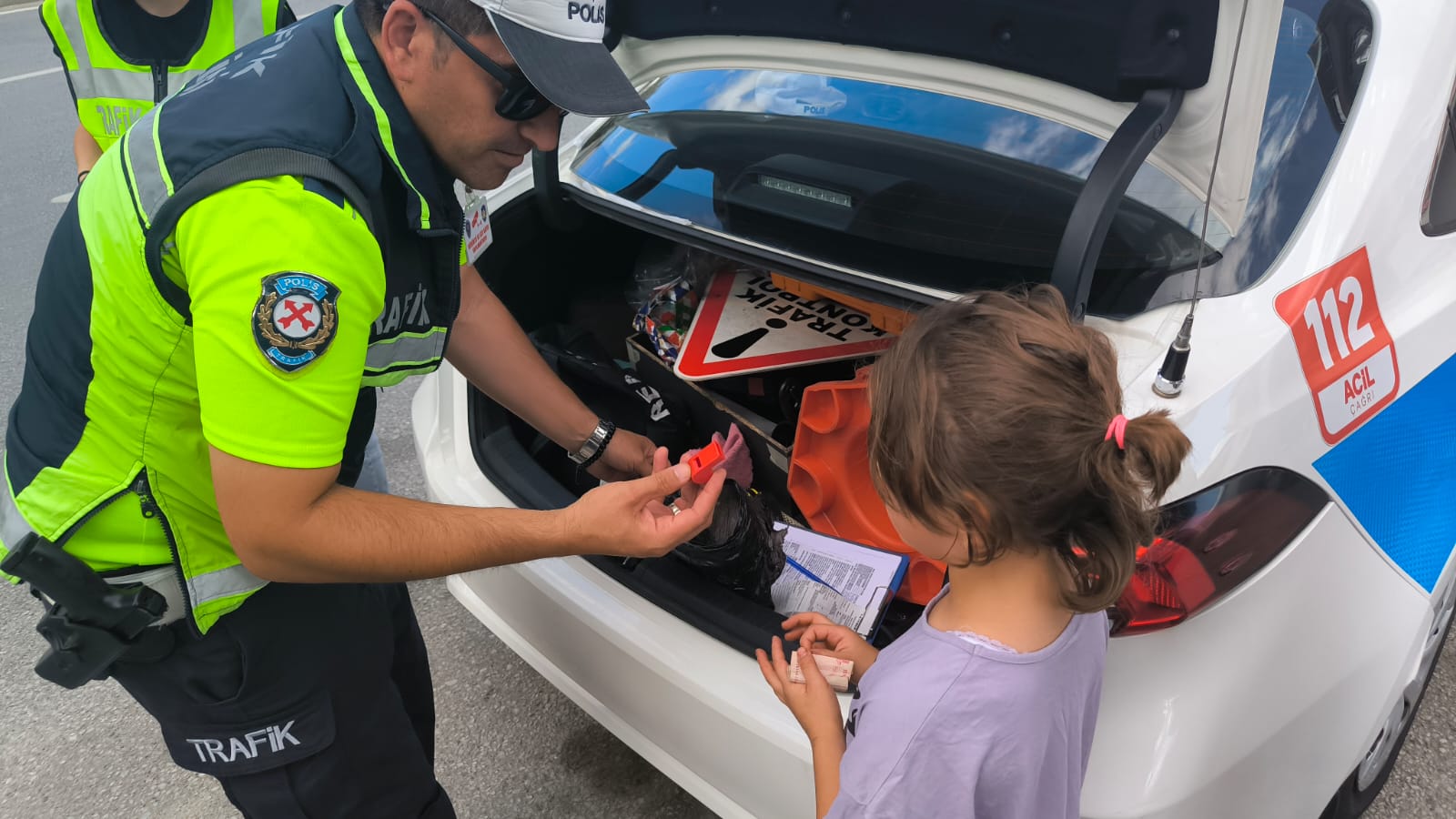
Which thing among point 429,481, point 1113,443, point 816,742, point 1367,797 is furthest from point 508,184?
point 1367,797

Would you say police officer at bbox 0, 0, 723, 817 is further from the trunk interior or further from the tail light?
the tail light

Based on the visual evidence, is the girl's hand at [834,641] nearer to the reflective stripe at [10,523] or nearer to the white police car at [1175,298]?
the white police car at [1175,298]

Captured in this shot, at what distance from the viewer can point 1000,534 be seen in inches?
38.4

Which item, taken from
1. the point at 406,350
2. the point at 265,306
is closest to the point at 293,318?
the point at 265,306

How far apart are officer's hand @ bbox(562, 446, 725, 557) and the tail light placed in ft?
1.76

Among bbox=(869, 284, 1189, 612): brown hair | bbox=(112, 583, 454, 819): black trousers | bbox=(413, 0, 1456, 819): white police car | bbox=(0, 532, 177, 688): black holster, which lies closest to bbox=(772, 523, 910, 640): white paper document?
bbox=(413, 0, 1456, 819): white police car

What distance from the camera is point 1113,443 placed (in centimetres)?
92

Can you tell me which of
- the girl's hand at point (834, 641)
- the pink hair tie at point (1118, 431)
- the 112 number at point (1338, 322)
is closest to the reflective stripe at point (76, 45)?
the girl's hand at point (834, 641)

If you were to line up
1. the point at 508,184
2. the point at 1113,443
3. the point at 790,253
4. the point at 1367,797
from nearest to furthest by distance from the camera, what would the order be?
the point at 1113,443, the point at 790,253, the point at 1367,797, the point at 508,184

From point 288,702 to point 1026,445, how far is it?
1047mm

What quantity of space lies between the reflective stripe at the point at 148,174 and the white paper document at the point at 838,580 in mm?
1035

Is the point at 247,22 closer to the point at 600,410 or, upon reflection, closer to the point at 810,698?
the point at 600,410

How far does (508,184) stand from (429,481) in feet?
2.45

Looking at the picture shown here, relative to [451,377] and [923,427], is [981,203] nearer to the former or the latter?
[923,427]
